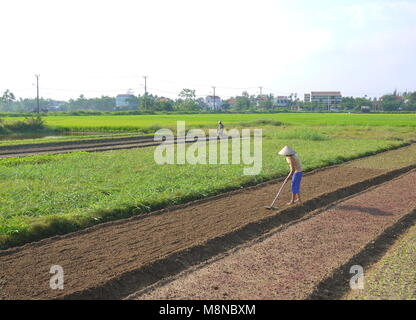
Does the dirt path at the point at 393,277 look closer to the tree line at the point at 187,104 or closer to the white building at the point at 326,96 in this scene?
the tree line at the point at 187,104

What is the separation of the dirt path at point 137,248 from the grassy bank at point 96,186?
1.59ft

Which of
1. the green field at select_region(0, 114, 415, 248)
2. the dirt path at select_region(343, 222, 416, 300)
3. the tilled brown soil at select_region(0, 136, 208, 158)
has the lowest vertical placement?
the dirt path at select_region(343, 222, 416, 300)

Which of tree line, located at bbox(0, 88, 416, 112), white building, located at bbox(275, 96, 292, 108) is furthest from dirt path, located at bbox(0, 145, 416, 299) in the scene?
white building, located at bbox(275, 96, 292, 108)

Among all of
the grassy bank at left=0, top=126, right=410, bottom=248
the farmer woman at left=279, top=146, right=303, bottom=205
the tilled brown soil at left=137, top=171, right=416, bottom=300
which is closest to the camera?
the tilled brown soil at left=137, top=171, right=416, bottom=300

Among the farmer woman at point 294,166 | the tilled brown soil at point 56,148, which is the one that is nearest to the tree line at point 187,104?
the tilled brown soil at point 56,148

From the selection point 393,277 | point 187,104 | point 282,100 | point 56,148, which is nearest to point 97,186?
point 393,277

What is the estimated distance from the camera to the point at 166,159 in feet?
61.7

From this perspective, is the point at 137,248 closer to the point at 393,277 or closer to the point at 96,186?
the point at 393,277

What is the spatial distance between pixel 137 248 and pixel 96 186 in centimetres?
517

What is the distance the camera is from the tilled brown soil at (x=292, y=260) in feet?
18.6

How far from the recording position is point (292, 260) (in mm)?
6777

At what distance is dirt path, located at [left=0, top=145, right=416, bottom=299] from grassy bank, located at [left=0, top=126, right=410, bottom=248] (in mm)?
485

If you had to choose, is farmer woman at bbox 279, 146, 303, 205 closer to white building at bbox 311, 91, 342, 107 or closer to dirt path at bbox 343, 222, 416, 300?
dirt path at bbox 343, 222, 416, 300

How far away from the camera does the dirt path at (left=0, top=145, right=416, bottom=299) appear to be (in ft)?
19.6
